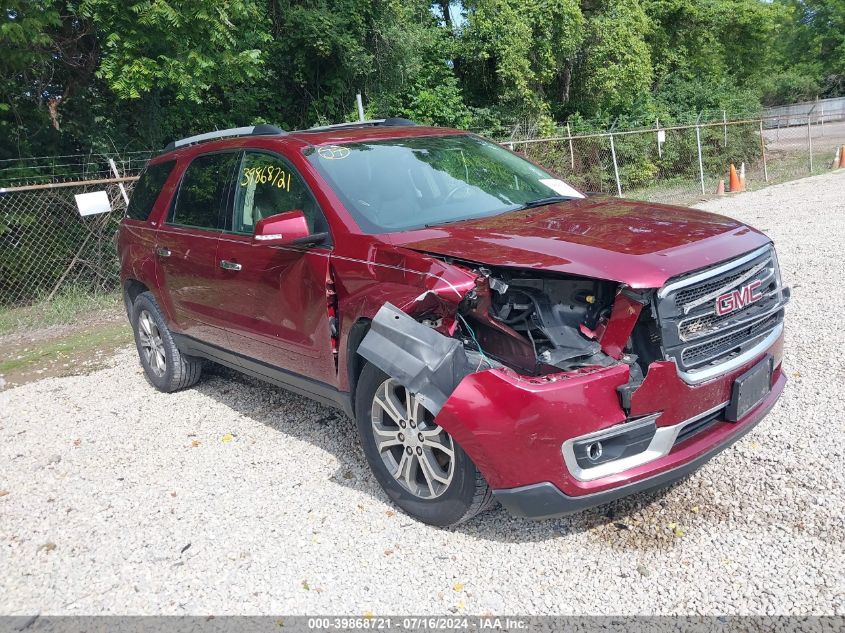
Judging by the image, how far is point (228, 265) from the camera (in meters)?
4.57

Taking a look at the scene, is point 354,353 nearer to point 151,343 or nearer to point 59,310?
point 151,343

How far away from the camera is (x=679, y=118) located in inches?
968

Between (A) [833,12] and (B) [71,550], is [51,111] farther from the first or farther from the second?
(A) [833,12]

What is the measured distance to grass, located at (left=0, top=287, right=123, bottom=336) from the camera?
31.0 feet

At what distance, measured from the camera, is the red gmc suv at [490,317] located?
2846 mm

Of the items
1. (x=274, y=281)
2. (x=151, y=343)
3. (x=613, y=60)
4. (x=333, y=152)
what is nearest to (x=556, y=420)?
(x=274, y=281)

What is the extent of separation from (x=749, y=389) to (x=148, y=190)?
16.1 ft

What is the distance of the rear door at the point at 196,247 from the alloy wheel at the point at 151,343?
47 cm

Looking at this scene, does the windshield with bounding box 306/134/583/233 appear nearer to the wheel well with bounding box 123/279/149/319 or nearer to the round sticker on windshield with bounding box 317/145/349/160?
the round sticker on windshield with bounding box 317/145/349/160

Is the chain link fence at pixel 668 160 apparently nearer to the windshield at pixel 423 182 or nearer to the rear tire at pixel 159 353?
the rear tire at pixel 159 353

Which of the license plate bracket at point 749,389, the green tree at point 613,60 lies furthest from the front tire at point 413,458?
the green tree at point 613,60

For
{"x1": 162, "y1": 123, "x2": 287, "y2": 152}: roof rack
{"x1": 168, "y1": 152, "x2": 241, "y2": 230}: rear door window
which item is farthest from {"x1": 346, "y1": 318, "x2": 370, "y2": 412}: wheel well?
{"x1": 162, "y1": 123, "x2": 287, "y2": 152}: roof rack

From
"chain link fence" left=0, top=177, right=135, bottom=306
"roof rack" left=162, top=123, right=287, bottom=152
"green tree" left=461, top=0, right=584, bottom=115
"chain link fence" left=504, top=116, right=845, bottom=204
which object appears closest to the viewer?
"roof rack" left=162, top=123, right=287, bottom=152

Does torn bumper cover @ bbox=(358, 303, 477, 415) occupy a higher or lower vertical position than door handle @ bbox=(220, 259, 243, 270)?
lower
